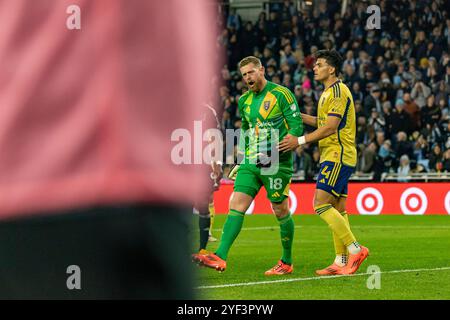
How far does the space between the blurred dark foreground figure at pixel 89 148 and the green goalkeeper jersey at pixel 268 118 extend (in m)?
7.34

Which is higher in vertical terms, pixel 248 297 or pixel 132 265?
pixel 132 265

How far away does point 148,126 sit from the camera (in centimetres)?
109

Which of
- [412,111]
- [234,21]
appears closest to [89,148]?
[412,111]

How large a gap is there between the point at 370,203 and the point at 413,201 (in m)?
0.86

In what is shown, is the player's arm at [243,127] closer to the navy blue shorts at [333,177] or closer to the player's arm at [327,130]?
the player's arm at [327,130]

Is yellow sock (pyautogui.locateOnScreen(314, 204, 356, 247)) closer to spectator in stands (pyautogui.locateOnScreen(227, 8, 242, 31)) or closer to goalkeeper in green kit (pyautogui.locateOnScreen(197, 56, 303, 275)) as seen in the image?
Result: goalkeeper in green kit (pyautogui.locateOnScreen(197, 56, 303, 275))

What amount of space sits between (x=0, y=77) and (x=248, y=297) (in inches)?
233

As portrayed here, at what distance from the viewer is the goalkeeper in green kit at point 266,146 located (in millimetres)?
8461

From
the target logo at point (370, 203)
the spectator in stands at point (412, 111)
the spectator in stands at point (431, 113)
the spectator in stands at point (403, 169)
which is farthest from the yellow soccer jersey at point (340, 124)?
the spectator in stands at point (431, 113)

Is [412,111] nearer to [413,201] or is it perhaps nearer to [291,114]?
[413,201]
